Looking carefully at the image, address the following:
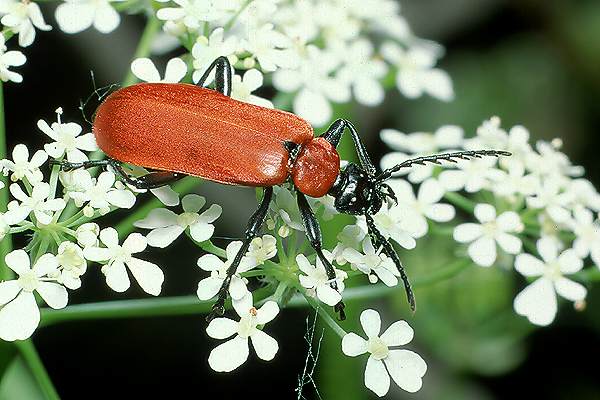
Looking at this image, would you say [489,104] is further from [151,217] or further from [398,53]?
[151,217]

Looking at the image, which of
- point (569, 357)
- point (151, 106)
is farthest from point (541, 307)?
point (569, 357)

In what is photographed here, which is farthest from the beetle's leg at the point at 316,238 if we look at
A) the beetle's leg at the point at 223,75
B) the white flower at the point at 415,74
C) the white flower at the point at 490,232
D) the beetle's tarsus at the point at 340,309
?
the white flower at the point at 415,74

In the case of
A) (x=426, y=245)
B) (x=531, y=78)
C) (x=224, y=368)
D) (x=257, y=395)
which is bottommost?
(x=257, y=395)

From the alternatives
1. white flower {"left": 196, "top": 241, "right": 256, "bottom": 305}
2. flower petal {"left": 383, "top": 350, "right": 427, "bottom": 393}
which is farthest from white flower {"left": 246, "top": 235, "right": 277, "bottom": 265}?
flower petal {"left": 383, "top": 350, "right": 427, "bottom": 393}

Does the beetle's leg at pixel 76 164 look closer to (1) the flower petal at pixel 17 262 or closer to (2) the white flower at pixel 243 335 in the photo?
(1) the flower petal at pixel 17 262

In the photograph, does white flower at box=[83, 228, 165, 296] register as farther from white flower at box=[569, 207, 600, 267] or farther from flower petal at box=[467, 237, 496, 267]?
white flower at box=[569, 207, 600, 267]
